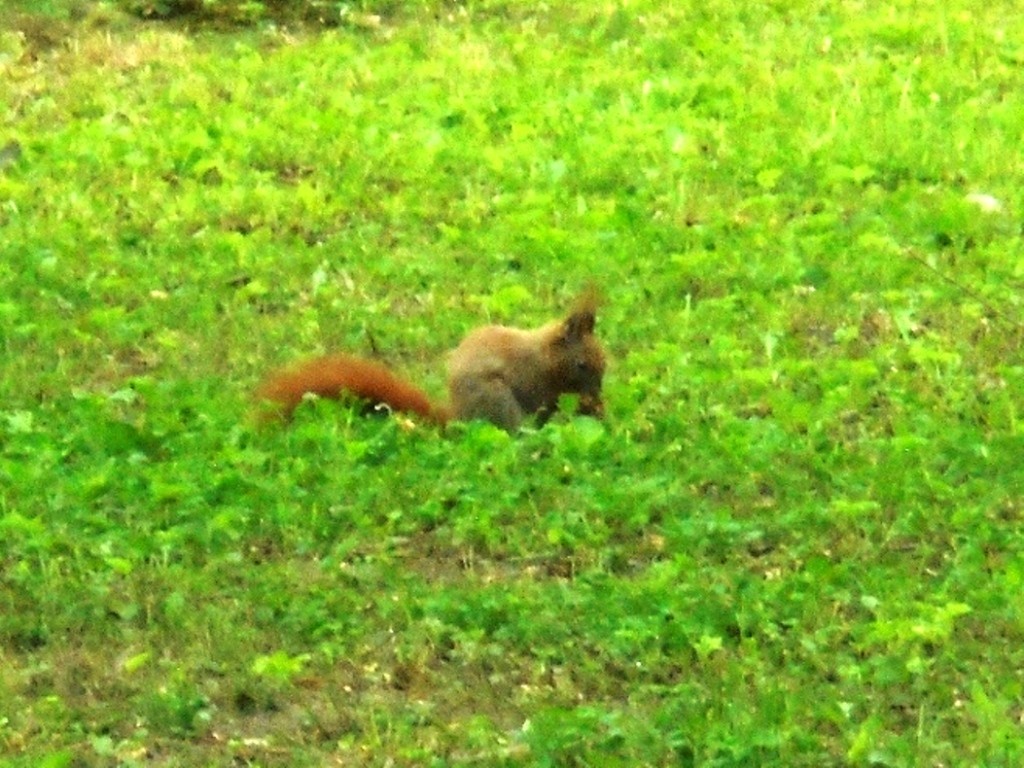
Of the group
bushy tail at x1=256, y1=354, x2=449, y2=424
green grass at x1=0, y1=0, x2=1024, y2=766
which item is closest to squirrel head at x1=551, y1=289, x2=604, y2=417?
green grass at x1=0, y1=0, x2=1024, y2=766

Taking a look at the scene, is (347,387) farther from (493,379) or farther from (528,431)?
(528,431)

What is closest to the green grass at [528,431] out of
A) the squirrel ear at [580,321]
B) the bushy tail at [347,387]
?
the bushy tail at [347,387]

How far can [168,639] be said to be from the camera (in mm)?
5211

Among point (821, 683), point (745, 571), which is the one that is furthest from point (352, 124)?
point (821, 683)

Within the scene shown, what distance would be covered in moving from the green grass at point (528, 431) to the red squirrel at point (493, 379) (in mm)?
122

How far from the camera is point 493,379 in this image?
6.56 meters

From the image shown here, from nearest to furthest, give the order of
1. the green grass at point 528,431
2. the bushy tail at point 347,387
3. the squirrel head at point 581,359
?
the green grass at point 528,431, the bushy tail at point 347,387, the squirrel head at point 581,359

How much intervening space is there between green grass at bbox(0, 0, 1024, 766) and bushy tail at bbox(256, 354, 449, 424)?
3.6 inches

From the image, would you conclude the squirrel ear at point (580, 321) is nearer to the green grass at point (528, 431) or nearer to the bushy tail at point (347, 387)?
the green grass at point (528, 431)

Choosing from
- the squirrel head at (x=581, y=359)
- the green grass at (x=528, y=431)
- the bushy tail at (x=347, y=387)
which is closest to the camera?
the green grass at (x=528, y=431)

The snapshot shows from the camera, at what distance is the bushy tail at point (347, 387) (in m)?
6.53

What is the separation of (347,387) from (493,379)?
42cm

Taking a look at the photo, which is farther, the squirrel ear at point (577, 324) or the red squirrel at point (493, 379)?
the squirrel ear at point (577, 324)

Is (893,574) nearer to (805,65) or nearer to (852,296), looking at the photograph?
(852,296)
